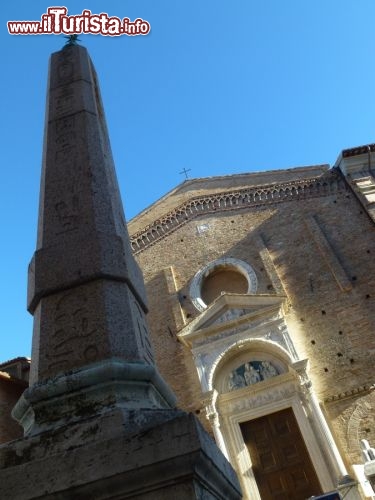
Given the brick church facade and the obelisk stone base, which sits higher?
the brick church facade

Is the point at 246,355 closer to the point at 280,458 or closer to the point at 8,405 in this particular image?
the point at 280,458

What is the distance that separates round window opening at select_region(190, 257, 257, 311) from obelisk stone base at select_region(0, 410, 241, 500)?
10.5 metres

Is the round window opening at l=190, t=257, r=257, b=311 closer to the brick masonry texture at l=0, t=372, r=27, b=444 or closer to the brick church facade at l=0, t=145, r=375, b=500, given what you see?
the brick church facade at l=0, t=145, r=375, b=500

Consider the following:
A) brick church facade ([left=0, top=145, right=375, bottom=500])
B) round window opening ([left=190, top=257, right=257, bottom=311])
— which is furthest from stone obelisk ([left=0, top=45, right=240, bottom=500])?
round window opening ([left=190, top=257, right=257, bottom=311])

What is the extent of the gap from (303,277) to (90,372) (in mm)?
10277

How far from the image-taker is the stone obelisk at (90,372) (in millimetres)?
1508

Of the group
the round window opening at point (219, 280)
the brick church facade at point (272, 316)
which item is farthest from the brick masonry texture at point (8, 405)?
the round window opening at point (219, 280)

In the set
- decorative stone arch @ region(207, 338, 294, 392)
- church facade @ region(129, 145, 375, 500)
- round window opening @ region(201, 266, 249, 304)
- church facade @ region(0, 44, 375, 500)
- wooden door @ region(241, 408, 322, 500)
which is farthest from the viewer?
round window opening @ region(201, 266, 249, 304)

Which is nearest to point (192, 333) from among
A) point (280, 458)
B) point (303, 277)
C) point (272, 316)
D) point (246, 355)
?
point (246, 355)

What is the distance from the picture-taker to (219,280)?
501 inches

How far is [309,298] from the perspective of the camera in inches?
Answer: 440

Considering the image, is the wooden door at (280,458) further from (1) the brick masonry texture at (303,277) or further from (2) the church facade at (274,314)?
(1) the brick masonry texture at (303,277)

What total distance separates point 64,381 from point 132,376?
295mm

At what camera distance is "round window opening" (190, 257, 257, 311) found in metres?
12.3
